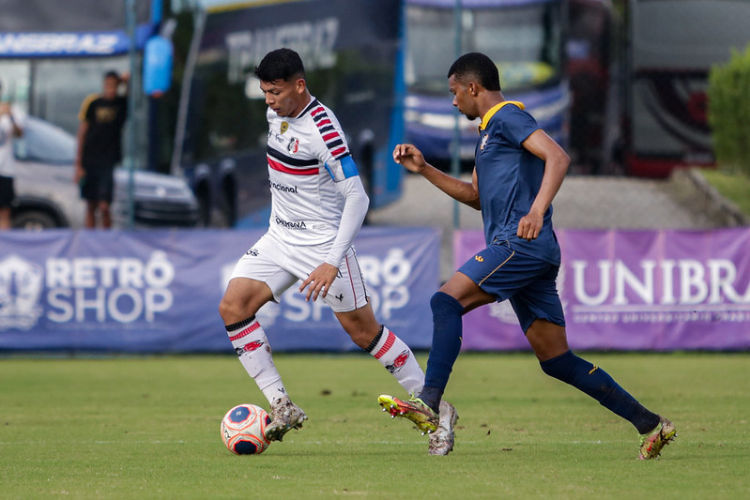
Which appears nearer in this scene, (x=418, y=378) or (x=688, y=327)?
(x=418, y=378)

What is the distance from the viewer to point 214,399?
32.9 ft

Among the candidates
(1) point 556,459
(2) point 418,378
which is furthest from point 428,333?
(1) point 556,459

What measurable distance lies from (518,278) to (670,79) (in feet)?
60.0

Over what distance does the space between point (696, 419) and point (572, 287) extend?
20.4 feet

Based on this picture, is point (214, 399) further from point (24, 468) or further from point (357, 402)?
point (24, 468)

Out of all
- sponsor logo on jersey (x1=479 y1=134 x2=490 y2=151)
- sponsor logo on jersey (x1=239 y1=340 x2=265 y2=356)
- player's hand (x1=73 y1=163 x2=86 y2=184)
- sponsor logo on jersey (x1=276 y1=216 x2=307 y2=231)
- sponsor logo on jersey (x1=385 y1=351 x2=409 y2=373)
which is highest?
sponsor logo on jersey (x1=479 y1=134 x2=490 y2=151)

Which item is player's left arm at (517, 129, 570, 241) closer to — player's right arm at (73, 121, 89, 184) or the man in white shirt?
player's right arm at (73, 121, 89, 184)

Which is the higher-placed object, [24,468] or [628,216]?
[24,468]

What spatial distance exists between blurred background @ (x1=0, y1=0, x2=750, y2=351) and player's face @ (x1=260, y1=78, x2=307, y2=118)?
296 inches

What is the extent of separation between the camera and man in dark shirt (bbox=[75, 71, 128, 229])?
16438 millimetres

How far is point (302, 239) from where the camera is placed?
714cm

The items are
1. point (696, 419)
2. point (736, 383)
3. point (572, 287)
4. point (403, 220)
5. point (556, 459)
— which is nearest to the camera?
point (556, 459)

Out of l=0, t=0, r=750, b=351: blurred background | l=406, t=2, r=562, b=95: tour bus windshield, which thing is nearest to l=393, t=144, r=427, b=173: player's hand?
l=0, t=0, r=750, b=351: blurred background

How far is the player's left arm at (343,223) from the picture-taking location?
6754 millimetres
